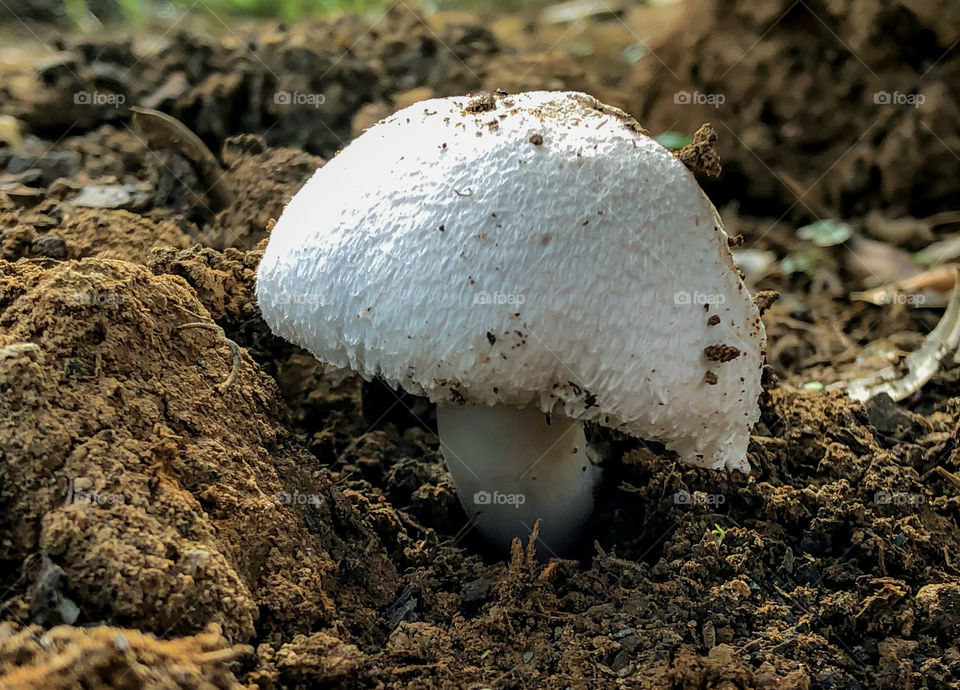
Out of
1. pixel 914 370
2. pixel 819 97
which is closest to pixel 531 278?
pixel 914 370

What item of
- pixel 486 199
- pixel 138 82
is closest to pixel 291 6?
pixel 138 82

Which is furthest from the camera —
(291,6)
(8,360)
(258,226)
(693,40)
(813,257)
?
(291,6)

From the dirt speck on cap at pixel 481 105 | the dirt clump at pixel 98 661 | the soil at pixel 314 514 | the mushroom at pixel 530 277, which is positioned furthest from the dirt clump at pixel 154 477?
the dirt speck on cap at pixel 481 105

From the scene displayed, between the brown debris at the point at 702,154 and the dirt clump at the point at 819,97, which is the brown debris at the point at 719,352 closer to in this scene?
the brown debris at the point at 702,154

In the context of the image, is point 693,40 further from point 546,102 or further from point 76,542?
point 76,542

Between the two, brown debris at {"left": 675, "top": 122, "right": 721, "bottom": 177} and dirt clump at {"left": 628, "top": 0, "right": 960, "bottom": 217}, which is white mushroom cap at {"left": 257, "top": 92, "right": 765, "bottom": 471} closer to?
brown debris at {"left": 675, "top": 122, "right": 721, "bottom": 177}
